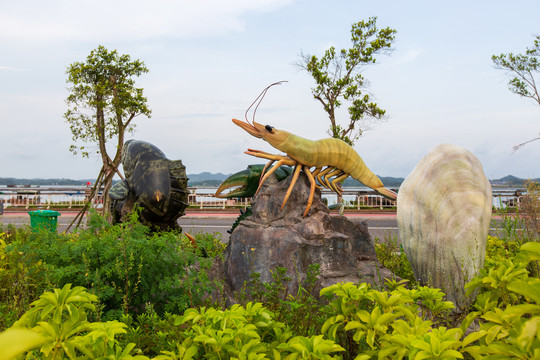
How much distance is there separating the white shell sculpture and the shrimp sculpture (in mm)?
928

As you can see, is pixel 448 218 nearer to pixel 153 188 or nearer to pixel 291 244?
pixel 291 244

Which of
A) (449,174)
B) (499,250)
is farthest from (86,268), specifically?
(499,250)

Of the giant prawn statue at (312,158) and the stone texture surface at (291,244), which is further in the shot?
the giant prawn statue at (312,158)

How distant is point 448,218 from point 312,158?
68.9 inches

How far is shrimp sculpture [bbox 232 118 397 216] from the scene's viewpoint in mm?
5082

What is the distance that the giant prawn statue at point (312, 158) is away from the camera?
5.08m

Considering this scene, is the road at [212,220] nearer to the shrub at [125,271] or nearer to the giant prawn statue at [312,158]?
the giant prawn statue at [312,158]

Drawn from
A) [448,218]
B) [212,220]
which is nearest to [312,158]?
[448,218]

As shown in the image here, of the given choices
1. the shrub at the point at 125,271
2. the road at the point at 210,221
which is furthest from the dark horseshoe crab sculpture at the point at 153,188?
the road at the point at 210,221

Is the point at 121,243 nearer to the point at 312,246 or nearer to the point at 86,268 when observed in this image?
the point at 86,268

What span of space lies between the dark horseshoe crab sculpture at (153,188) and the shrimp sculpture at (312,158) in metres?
1.48

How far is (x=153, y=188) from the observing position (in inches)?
232

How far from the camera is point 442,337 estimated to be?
167 cm

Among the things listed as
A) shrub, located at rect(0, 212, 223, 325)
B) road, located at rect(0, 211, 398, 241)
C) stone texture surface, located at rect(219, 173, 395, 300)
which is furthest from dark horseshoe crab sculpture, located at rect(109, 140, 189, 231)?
road, located at rect(0, 211, 398, 241)
